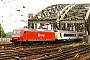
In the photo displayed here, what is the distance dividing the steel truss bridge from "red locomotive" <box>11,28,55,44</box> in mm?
16414

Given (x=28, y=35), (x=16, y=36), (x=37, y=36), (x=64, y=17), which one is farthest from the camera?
(x=64, y=17)

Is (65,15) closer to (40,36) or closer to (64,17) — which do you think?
(64,17)

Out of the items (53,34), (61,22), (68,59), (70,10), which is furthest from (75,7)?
(68,59)

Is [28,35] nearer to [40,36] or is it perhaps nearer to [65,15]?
[40,36]

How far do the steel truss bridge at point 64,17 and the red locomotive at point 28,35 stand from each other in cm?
1641

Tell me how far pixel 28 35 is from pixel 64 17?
91.6 ft

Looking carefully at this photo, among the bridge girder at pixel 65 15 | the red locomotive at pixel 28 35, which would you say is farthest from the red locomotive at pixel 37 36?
Result: the bridge girder at pixel 65 15

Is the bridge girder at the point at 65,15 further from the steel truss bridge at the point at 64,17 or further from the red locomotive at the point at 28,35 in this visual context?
the red locomotive at the point at 28,35

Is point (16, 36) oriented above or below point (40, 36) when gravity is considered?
above

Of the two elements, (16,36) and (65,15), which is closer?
(16,36)

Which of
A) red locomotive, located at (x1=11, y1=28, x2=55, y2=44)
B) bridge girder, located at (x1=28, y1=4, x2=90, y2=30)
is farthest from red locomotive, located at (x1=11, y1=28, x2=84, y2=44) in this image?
bridge girder, located at (x1=28, y1=4, x2=90, y2=30)

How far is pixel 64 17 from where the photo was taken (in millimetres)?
58906

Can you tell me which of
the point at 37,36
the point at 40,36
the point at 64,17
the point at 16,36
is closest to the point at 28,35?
the point at 16,36

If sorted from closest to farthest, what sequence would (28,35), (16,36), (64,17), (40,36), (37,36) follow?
1. (16,36)
2. (28,35)
3. (37,36)
4. (40,36)
5. (64,17)
